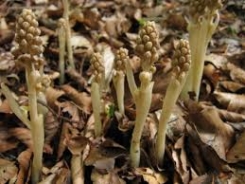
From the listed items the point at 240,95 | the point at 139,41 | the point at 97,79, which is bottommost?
the point at 240,95

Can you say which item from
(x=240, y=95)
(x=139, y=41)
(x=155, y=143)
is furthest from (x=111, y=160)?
(x=240, y=95)

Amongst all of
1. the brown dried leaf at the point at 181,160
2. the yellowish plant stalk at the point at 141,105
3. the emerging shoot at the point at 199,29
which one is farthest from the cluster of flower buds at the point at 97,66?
the emerging shoot at the point at 199,29

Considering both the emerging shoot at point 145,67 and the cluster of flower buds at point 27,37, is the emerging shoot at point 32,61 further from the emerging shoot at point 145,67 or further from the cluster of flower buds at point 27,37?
the emerging shoot at point 145,67

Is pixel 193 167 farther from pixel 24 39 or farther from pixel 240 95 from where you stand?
pixel 24 39

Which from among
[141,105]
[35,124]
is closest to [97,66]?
[141,105]

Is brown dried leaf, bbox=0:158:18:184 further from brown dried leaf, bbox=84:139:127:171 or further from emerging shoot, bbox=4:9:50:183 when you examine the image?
brown dried leaf, bbox=84:139:127:171

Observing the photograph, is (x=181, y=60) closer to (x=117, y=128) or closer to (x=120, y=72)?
(x=120, y=72)
